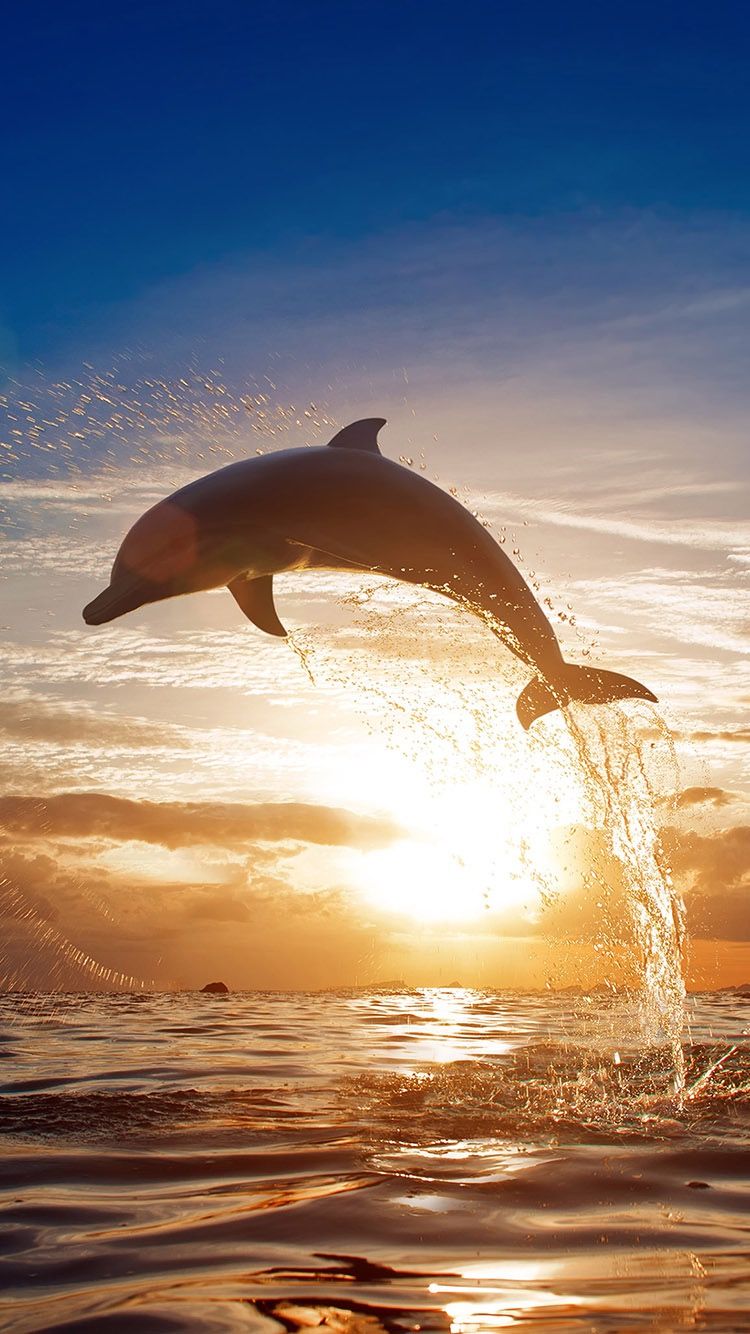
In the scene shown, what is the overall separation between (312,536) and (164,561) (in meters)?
1.40

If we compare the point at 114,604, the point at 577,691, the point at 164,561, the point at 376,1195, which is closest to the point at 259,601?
the point at 164,561

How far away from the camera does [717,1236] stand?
3.98 m

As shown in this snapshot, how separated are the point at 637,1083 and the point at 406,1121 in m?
2.82

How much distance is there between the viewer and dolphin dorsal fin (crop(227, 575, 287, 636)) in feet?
37.0

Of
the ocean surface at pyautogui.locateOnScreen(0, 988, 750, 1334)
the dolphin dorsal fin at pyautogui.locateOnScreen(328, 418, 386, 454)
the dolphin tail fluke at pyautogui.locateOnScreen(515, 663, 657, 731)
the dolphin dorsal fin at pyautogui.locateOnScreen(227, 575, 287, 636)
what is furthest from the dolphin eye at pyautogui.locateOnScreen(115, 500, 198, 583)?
the ocean surface at pyautogui.locateOnScreen(0, 988, 750, 1334)

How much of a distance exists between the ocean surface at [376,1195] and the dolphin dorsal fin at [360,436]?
6.38 meters

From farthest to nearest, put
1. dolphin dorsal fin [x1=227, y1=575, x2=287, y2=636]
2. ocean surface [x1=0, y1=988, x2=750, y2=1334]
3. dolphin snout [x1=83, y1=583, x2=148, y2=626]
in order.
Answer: dolphin dorsal fin [x1=227, y1=575, x2=287, y2=636], dolphin snout [x1=83, y1=583, x2=148, y2=626], ocean surface [x1=0, y1=988, x2=750, y2=1334]

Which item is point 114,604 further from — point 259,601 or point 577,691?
point 577,691

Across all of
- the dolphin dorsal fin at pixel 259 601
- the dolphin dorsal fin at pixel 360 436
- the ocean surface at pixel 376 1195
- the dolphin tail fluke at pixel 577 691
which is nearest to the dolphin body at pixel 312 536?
the dolphin dorsal fin at pixel 259 601

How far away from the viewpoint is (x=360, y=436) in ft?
37.6

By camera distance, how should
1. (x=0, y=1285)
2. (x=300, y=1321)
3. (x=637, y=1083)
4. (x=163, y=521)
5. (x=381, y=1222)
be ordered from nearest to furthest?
1. (x=300, y=1321)
2. (x=0, y=1285)
3. (x=381, y=1222)
4. (x=637, y=1083)
5. (x=163, y=521)


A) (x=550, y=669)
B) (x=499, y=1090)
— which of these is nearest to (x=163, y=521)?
(x=550, y=669)

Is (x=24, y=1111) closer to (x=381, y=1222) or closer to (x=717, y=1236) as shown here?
(x=381, y=1222)

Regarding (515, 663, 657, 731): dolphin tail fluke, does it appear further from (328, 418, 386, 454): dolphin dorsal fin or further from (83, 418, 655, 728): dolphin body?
(328, 418, 386, 454): dolphin dorsal fin
